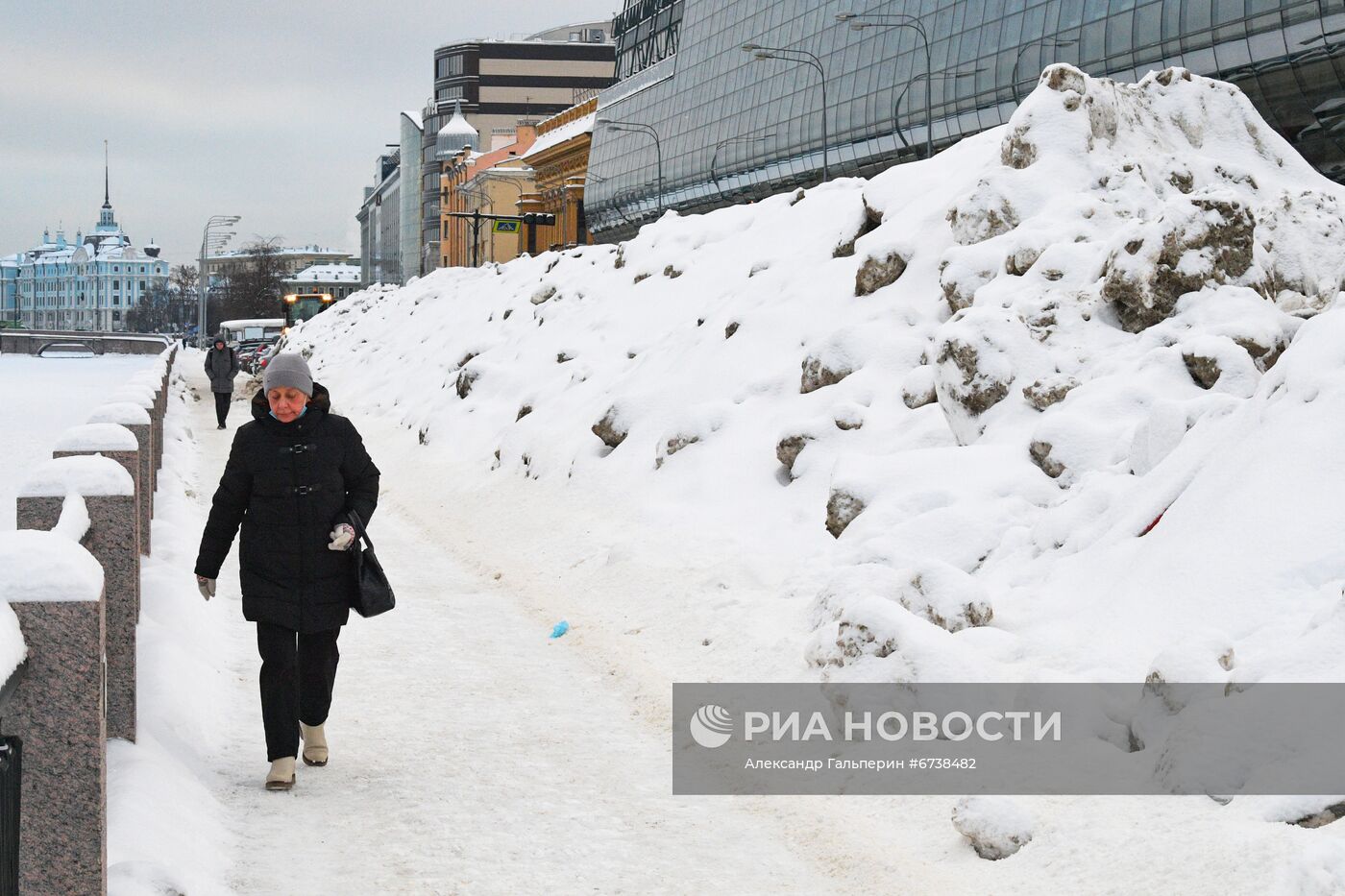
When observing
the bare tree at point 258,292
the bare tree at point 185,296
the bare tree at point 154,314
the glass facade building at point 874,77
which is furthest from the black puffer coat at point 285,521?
the bare tree at point 154,314

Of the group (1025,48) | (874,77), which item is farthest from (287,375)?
(874,77)

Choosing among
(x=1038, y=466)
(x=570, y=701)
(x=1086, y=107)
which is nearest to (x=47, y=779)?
(x=570, y=701)

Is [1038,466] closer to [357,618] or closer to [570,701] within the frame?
[570,701]

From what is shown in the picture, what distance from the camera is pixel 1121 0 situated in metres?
34.8

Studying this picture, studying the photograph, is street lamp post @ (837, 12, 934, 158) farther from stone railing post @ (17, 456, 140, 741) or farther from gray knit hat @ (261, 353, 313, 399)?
stone railing post @ (17, 456, 140, 741)

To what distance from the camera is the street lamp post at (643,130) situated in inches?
2515

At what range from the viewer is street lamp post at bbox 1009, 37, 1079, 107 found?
3653 centimetres

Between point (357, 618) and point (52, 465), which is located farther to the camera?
point (357, 618)

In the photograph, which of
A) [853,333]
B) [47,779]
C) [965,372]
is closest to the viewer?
[47,779]

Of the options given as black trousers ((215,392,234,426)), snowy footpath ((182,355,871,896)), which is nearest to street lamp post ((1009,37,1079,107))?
black trousers ((215,392,234,426))

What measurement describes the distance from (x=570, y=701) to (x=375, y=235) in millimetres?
190190

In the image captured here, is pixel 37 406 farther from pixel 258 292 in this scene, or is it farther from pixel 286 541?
pixel 258 292

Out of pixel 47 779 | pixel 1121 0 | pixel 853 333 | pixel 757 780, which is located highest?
pixel 1121 0

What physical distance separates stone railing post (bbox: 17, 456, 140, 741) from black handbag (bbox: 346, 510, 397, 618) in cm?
99
